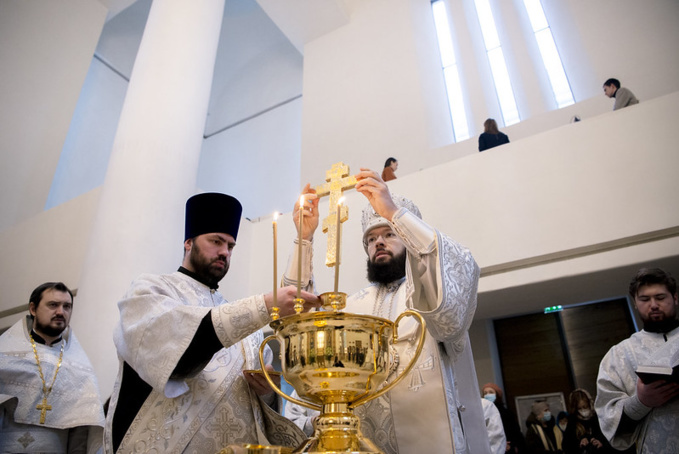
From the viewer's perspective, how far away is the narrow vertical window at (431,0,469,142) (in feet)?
29.6

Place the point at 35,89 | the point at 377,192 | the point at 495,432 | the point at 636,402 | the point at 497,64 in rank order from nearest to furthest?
the point at 377,192
the point at 636,402
the point at 495,432
the point at 35,89
the point at 497,64

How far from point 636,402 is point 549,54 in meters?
7.08

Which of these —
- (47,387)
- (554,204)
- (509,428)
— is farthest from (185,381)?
(509,428)

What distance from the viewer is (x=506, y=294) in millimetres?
5645

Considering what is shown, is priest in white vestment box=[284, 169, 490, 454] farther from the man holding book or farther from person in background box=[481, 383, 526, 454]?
person in background box=[481, 383, 526, 454]

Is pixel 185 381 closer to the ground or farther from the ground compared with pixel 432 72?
closer to the ground

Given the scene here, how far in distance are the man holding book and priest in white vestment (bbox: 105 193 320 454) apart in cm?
195

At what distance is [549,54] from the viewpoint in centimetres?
852

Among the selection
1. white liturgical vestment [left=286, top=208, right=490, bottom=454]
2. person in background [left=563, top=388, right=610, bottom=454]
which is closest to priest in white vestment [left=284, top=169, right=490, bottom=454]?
white liturgical vestment [left=286, top=208, right=490, bottom=454]

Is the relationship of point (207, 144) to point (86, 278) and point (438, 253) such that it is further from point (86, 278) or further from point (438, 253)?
point (438, 253)

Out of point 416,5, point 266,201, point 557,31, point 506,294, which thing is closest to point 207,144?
point 266,201

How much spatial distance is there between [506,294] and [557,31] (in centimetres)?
515

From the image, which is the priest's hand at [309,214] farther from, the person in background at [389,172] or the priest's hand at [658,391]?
the person in background at [389,172]

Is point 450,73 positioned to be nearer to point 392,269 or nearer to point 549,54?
point 549,54
